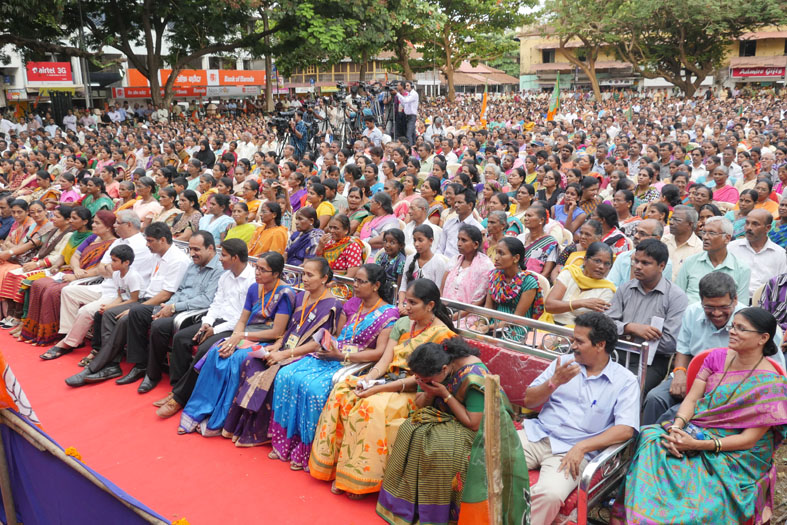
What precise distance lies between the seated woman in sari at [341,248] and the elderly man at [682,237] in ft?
8.64

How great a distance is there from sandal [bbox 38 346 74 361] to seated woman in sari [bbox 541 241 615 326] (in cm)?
453

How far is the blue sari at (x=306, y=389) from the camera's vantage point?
3969 mm

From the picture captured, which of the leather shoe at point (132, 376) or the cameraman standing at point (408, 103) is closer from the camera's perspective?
the leather shoe at point (132, 376)

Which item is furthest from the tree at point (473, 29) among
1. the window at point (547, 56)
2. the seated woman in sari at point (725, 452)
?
the seated woman in sari at point (725, 452)

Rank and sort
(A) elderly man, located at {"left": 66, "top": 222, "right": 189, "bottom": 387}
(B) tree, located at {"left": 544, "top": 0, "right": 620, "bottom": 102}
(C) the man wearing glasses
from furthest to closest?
(B) tree, located at {"left": 544, "top": 0, "right": 620, "bottom": 102} < (A) elderly man, located at {"left": 66, "top": 222, "right": 189, "bottom": 387} < (C) the man wearing glasses

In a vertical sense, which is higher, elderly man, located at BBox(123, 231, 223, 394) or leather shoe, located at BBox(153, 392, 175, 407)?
elderly man, located at BBox(123, 231, 223, 394)

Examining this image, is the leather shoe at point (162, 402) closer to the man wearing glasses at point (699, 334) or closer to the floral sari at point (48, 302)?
the floral sari at point (48, 302)

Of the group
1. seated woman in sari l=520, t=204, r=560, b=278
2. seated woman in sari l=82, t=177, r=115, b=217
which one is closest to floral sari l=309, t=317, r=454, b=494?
seated woman in sari l=520, t=204, r=560, b=278

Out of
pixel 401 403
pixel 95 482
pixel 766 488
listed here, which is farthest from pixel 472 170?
pixel 95 482

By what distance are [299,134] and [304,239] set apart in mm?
7207

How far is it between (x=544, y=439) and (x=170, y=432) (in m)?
2.73

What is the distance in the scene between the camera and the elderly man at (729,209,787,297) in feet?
15.3

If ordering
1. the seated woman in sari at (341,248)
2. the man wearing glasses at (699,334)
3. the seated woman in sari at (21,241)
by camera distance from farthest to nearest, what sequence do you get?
the seated woman in sari at (21,241) < the seated woman in sari at (341,248) < the man wearing glasses at (699,334)

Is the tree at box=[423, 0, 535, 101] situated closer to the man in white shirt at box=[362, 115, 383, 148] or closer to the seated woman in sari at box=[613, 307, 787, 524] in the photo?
the man in white shirt at box=[362, 115, 383, 148]
